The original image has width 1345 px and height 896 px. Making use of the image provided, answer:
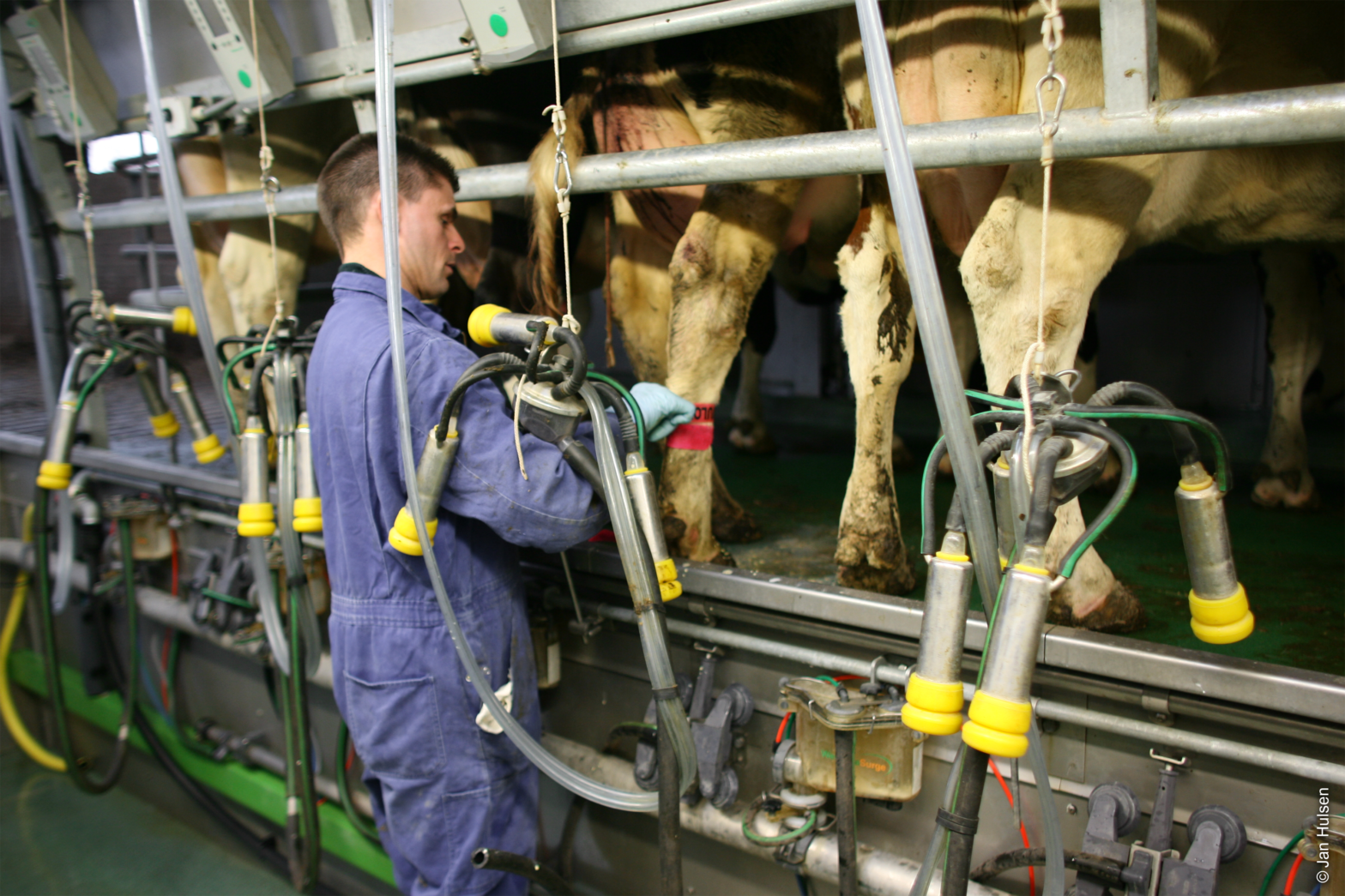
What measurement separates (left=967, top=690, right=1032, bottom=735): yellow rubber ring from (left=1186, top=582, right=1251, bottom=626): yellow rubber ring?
0.27m

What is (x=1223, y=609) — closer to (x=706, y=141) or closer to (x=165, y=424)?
(x=706, y=141)

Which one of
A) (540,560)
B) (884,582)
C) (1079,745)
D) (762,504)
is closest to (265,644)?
(540,560)

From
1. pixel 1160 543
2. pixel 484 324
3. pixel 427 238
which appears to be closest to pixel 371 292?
pixel 427 238

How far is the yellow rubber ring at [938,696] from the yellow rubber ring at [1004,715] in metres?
0.06

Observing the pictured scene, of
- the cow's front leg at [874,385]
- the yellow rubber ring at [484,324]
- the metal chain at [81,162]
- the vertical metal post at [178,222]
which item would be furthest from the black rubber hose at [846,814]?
the metal chain at [81,162]

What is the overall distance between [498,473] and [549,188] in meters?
0.67

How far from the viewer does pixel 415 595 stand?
1.52 metres

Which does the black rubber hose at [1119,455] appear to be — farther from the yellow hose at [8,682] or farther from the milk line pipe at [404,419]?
the yellow hose at [8,682]

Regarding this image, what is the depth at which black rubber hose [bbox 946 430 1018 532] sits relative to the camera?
95 centimetres

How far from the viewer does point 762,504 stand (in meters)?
2.73

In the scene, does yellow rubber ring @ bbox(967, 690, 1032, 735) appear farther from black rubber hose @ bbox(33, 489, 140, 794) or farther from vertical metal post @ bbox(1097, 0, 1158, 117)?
black rubber hose @ bbox(33, 489, 140, 794)

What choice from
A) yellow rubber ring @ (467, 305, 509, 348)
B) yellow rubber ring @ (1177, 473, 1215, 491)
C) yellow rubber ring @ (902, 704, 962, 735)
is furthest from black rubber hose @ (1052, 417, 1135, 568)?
yellow rubber ring @ (467, 305, 509, 348)

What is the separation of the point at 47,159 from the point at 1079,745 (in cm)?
367

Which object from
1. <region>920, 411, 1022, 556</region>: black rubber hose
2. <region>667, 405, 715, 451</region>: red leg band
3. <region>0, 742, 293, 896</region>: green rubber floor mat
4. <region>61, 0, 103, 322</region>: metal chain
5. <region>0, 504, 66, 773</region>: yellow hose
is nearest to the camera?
<region>920, 411, 1022, 556</region>: black rubber hose
